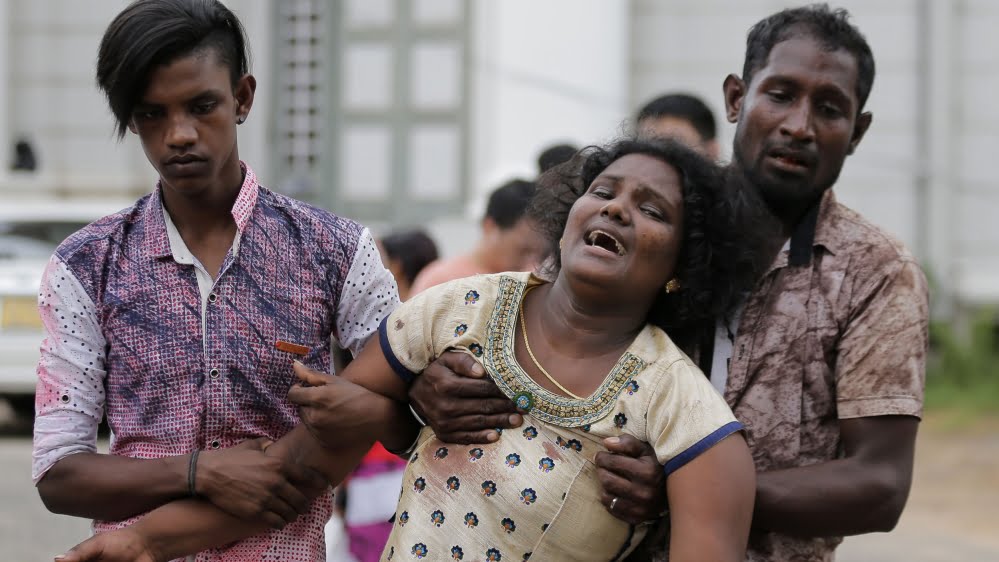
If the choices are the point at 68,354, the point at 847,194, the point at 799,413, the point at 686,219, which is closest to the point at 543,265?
the point at 686,219

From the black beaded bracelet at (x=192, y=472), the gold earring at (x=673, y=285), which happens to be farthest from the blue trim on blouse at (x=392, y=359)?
the gold earring at (x=673, y=285)

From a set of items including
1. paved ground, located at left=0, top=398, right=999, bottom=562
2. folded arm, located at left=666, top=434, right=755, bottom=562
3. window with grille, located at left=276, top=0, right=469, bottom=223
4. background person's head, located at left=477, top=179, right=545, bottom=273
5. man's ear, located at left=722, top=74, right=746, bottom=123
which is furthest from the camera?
window with grille, located at left=276, top=0, right=469, bottom=223

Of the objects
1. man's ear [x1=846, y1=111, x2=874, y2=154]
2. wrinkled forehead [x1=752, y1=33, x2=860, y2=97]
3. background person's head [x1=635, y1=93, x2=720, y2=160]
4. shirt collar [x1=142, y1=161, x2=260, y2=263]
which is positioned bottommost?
shirt collar [x1=142, y1=161, x2=260, y2=263]

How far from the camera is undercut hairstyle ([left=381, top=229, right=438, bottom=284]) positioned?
599cm

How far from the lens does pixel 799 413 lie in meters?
2.63

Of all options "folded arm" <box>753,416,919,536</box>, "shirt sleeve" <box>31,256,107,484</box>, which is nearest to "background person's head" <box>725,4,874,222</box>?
"folded arm" <box>753,416,919,536</box>

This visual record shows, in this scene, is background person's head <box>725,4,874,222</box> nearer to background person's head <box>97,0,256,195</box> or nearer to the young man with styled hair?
the young man with styled hair

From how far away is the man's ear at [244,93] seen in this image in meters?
2.80

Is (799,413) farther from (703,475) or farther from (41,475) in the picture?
(41,475)

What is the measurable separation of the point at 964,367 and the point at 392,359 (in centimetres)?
975

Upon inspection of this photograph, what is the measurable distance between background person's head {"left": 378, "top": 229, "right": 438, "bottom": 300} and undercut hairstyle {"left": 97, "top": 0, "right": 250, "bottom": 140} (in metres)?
3.27

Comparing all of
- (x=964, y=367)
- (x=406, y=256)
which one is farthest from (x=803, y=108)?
(x=964, y=367)

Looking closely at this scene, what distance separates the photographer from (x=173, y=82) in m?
2.62

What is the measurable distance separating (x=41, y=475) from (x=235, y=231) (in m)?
0.63
